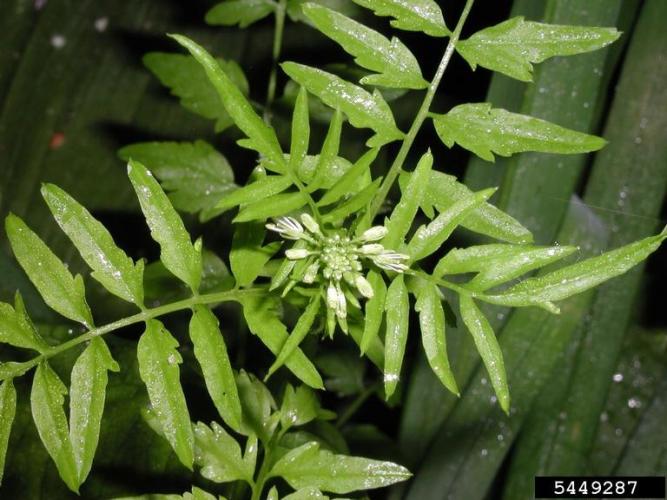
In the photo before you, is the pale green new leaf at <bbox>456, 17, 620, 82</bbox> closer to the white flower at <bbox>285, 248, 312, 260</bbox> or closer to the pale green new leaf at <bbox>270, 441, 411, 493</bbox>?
the white flower at <bbox>285, 248, 312, 260</bbox>

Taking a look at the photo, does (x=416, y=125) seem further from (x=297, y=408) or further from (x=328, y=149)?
(x=297, y=408)

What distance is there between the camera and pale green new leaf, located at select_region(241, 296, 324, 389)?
1.82ft

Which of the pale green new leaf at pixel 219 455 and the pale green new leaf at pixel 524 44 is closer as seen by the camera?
the pale green new leaf at pixel 524 44

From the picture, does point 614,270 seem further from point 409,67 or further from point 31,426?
point 31,426

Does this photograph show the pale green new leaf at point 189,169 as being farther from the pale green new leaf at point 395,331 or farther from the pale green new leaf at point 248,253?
the pale green new leaf at point 395,331

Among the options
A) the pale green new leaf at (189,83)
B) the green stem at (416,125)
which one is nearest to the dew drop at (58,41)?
the pale green new leaf at (189,83)

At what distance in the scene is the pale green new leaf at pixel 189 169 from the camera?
0.88 meters

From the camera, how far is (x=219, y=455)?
2.14 feet

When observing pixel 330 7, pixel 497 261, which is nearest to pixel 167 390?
pixel 497 261

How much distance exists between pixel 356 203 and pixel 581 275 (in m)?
0.15

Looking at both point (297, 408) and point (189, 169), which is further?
point (189, 169)

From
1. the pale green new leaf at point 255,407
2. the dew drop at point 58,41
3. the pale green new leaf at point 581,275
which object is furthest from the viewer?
the dew drop at point 58,41

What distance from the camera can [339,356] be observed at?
3.64 feet

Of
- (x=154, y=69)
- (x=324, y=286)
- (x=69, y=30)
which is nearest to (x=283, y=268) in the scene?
(x=324, y=286)
